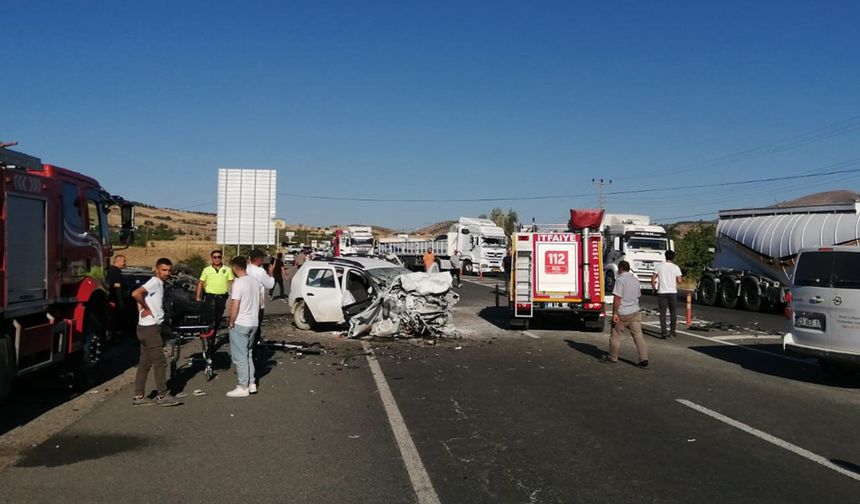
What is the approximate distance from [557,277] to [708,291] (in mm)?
11444

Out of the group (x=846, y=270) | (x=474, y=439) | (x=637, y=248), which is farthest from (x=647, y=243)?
(x=474, y=439)

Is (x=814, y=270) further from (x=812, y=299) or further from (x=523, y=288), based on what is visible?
(x=523, y=288)

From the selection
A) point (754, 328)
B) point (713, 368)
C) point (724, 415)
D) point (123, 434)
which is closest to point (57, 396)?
point (123, 434)

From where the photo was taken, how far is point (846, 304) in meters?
9.82

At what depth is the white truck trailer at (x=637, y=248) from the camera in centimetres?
3077

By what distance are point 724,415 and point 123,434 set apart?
6612 millimetres

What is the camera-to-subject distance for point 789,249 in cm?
2180

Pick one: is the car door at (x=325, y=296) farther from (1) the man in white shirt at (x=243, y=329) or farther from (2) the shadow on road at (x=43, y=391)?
(1) the man in white shirt at (x=243, y=329)

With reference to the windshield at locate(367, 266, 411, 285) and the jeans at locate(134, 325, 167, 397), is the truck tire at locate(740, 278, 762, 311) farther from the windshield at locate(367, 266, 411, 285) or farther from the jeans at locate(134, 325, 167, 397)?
the jeans at locate(134, 325, 167, 397)

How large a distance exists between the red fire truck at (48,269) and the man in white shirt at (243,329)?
2008 millimetres

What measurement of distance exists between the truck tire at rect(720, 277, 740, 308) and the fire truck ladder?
1097cm

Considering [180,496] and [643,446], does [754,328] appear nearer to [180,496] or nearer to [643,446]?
[643,446]

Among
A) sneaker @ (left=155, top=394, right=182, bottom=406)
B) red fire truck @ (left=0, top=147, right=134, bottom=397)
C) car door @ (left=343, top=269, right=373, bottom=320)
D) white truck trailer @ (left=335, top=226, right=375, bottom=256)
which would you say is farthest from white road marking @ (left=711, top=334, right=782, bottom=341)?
white truck trailer @ (left=335, top=226, right=375, bottom=256)

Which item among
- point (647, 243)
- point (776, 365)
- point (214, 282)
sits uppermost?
point (647, 243)
